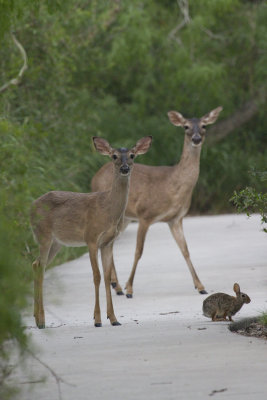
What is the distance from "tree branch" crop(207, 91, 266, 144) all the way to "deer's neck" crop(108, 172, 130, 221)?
11.9 meters

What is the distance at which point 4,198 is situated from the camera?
4.80 metres

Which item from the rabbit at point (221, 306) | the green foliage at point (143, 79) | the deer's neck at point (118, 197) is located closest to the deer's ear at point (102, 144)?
the deer's neck at point (118, 197)

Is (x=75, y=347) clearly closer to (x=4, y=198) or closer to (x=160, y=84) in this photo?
(x=4, y=198)

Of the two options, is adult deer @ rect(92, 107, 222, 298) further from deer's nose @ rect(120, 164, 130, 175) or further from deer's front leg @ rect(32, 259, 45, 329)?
deer's front leg @ rect(32, 259, 45, 329)

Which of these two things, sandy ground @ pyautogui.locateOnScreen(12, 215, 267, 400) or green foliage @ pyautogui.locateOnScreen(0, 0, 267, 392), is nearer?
sandy ground @ pyautogui.locateOnScreen(12, 215, 267, 400)

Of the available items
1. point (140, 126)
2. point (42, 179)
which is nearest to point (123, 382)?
point (42, 179)

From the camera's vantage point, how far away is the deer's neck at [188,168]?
10.9m

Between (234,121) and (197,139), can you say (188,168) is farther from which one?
(234,121)

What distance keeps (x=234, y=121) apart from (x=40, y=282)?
12.9 m

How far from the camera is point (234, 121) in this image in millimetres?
20250

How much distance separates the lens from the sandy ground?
530 cm

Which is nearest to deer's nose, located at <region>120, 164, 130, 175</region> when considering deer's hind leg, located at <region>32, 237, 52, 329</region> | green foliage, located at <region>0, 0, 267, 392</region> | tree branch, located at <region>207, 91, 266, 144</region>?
deer's hind leg, located at <region>32, 237, 52, 329</region>

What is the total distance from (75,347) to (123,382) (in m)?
1.18

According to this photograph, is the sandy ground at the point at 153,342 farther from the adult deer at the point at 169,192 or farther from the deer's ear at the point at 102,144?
the deer's ear at the point at 102,144
